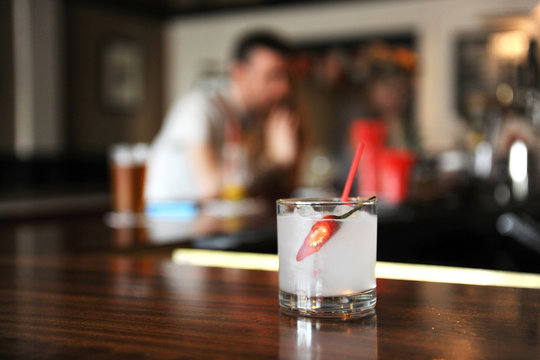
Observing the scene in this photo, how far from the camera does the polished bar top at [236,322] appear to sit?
49cm

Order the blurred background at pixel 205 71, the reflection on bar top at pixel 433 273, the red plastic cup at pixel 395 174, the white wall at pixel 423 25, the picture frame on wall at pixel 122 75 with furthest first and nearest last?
1. the picture frame on wall at pixel 122 75
2. the white wall at pixel 423 25
3. the blurred background at pixel 205 71
4. the red plastic cup at pixel 395 174
5. the reflection on bar top at pixel 433 273

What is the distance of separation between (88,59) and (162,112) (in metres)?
1.23

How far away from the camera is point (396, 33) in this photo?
5.88m

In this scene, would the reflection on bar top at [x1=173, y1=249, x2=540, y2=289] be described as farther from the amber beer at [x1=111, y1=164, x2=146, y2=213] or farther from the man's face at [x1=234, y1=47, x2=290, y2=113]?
the man's face at [x1=234, y1=47, x2=290, y2=113]

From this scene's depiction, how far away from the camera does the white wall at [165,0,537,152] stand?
5.66m

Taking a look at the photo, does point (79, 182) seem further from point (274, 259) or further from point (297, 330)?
point (297, 330)

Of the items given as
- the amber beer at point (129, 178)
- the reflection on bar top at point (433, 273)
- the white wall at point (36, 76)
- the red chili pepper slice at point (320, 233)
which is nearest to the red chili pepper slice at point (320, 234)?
the red chili pepper slice at point (320, 233)

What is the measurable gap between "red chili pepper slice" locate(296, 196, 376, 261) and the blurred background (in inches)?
122

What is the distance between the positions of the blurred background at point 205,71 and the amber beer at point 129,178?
221 cm

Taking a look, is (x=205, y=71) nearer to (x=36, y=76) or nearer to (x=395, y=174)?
(x=36, y=76)

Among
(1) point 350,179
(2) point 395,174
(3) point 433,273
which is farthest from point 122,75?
(1) point 350,179

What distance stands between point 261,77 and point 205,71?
404 cm

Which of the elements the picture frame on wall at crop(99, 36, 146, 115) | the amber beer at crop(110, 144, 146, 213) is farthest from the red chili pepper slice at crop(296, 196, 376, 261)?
the picture frame on wall at crop(99, 36, 146, 115)

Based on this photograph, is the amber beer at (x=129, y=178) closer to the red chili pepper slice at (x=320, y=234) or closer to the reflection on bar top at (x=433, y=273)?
the reflection on bar top at (x=433, y=273)
